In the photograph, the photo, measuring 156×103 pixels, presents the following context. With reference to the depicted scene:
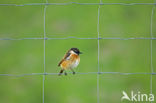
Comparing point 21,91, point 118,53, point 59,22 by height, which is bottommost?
point 21,91

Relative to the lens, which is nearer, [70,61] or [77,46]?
[70,61]

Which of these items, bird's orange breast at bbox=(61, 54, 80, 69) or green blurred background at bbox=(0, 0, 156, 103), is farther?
green blurred background at bbox=(0, 0, 156, 103)

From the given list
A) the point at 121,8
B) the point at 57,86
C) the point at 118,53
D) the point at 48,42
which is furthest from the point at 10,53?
the point at 121,8

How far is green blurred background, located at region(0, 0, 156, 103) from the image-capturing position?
7.66 meters

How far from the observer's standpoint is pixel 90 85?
7855 mm

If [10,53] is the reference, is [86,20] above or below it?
above

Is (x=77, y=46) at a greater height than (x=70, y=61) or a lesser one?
greater

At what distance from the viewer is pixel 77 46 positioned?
28.4 feet

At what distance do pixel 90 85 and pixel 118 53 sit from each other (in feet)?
3.54

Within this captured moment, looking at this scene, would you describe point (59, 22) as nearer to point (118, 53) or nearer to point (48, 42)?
point (48, 42)

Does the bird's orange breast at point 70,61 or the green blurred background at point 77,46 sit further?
the green blurred background at point 77,46

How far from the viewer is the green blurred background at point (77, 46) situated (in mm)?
7660

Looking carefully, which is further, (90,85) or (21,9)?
(21,9)

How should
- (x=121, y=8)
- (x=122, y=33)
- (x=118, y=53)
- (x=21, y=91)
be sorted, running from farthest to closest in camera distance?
(x=121, y=8), (x=122, y=33), (x=118, y=53), (x=21, y=91)
